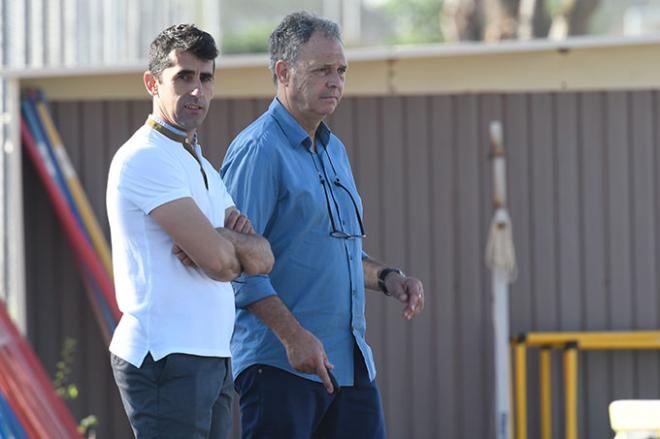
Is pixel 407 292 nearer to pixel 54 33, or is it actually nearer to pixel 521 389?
pixel 521 389

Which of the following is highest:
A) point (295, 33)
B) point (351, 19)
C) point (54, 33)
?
point (351, 19)

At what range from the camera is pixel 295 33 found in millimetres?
3758

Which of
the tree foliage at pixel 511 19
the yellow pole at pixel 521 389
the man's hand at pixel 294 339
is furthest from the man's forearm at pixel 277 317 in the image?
the tree foliage at pixel 511 19

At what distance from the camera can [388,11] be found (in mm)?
36625

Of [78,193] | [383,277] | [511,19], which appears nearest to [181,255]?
[383,277]

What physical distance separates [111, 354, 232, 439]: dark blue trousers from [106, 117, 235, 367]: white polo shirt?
0.03 metres

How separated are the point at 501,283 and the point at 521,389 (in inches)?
26.2

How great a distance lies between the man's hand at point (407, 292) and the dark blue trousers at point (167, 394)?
2.73 feet

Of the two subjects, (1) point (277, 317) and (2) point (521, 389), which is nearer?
(1) point (277, 317)

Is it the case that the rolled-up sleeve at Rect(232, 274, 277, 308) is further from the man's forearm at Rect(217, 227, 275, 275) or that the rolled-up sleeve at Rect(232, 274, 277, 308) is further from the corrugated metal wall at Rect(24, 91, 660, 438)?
the corrugated metal wall at Rect(24, 91, 660, 438)

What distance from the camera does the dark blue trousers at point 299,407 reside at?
3562 millimetres

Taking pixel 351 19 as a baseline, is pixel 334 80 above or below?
below

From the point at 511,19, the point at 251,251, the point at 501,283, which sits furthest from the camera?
the point at 511,19

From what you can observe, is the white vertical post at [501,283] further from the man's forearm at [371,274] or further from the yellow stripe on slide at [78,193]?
the man's forearm at [371,274]
